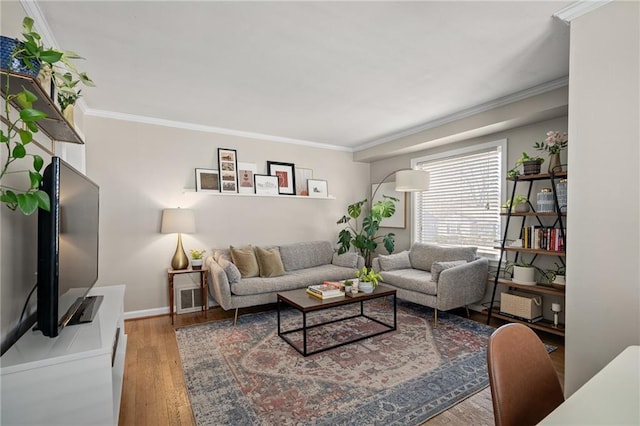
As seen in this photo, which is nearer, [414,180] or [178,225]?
[178,225]

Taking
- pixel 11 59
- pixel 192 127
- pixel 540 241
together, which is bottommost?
pixel 540 241

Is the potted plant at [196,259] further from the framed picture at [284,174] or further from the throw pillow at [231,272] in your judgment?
the framed picture at [284,174]

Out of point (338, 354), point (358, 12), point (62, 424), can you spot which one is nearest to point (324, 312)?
point (338, 354)

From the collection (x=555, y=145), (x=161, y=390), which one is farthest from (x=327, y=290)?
(x=555, y=145)

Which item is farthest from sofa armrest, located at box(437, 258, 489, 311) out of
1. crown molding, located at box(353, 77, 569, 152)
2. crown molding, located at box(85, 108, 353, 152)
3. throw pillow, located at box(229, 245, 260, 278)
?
crown molding, located at box(85, 108, 353, 152)

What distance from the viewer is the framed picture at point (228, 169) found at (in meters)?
4.35

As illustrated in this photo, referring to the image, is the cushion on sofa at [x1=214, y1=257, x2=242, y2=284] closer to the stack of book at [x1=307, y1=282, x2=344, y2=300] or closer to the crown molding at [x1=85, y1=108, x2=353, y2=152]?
the stack of book at [x1=307, y1=282, x2=344, y2=300]

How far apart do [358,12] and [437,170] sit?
3.18 meters

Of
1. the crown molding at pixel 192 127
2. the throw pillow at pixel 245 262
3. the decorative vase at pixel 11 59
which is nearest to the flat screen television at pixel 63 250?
the decorative vase at pixel 11 59

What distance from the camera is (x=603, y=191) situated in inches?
71.1

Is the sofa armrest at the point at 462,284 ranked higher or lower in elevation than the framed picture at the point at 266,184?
lower

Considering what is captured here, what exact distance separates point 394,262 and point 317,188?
1.75 metres

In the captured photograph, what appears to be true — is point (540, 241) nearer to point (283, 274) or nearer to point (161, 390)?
point (283, 274)

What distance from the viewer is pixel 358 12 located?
Answer: 190 cm
